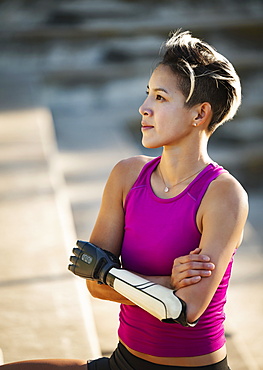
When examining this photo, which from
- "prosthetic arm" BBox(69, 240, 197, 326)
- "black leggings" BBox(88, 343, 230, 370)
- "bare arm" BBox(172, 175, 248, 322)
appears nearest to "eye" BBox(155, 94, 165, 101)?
"bare arm" BBox(172, 175, 248, 322)

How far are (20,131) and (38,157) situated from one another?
0.67 meters

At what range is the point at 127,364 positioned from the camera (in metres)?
1.42

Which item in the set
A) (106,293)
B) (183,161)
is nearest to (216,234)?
(183,161)

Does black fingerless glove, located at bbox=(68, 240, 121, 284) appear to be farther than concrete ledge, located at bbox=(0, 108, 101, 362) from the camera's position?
No

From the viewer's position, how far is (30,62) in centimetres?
741

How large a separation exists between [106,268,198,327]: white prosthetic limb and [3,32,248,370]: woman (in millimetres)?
23

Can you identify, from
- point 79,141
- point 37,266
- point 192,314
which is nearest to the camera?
point 192,314

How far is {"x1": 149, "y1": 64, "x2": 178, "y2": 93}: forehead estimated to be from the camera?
1379mm

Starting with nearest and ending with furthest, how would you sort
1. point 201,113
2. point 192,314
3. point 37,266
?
point 192,314
point 201,113
point 37,266

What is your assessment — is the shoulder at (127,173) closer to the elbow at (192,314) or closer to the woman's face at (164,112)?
the woman's face at (164,112)

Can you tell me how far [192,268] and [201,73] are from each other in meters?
0.38

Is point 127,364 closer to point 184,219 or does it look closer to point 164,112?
point 184,219

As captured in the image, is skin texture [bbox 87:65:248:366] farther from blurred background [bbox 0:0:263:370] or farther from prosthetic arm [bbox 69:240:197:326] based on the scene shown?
blurred background [bbox 0:0:263:370]

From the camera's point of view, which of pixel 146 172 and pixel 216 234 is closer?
pixel 216 234
